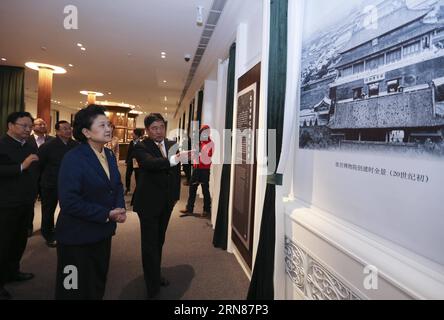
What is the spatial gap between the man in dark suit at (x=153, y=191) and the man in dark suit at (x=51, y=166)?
5.50 ft

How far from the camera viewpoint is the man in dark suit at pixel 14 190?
8.23 feet

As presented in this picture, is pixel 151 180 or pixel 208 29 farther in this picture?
pixel 208 29

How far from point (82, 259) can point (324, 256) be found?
1507 mm

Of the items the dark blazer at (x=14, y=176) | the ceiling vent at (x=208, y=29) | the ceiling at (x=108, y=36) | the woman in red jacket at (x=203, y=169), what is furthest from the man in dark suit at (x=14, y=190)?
the woman in red jacket at (x=203, y=169)

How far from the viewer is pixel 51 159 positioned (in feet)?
11.8

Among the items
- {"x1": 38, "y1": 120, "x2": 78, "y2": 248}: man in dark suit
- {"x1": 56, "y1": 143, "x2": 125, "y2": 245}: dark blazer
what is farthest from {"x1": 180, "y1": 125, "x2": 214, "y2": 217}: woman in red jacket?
{"x1": 56, "y1": 143, "x2": 125, "y2": 245}: dark blazer

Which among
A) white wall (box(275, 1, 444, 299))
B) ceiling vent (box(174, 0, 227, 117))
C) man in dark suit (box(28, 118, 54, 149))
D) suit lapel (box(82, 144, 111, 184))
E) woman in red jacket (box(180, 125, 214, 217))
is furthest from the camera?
woman in red jacket (box(180, 125, 214, 217))

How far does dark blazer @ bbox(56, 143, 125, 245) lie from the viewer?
167 cm

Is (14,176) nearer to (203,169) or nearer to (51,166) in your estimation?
(51,166)

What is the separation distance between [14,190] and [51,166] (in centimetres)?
111

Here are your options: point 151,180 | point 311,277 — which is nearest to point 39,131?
point 151,180

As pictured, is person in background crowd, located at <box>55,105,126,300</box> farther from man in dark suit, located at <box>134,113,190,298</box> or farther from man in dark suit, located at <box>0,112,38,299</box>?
man in dark suit, located at <box>0,112,38,299</box>

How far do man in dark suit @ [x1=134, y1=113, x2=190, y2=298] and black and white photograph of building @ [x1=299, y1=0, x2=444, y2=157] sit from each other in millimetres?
1243
